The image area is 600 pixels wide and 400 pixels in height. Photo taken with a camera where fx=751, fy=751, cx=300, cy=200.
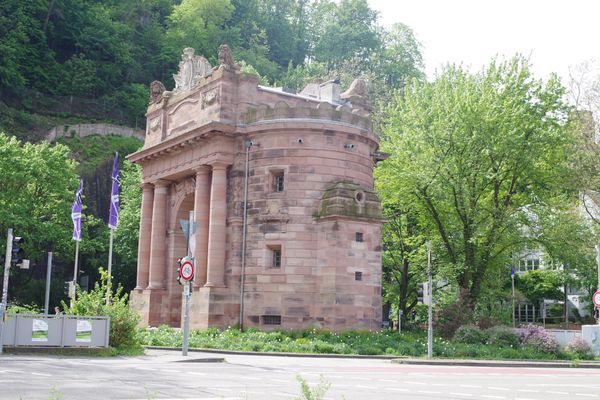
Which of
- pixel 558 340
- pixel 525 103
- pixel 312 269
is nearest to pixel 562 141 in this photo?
pixel 525 103

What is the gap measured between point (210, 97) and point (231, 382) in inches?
977

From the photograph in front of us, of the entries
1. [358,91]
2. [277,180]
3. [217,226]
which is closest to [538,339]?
[277,180]

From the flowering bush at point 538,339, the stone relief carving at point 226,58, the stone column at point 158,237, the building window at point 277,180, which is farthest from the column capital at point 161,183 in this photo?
the flowering bush at point 538,339

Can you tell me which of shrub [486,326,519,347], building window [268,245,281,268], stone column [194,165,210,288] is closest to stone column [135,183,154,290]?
stone column [194,165,210,288]

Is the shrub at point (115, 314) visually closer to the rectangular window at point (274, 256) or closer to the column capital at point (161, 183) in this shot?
the rectangular window at point (274, 256)

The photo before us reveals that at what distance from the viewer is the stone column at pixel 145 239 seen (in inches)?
1746

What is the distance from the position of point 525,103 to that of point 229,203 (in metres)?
16.6

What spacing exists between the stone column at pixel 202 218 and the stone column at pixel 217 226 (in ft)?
2.62

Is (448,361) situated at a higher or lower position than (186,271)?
lower

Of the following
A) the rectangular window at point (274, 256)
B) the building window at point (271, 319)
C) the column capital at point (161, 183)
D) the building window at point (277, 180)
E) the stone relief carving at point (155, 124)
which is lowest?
the building window at point (271, 319)

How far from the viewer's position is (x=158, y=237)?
144 ft

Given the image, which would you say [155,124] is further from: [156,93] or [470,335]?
[470,335]

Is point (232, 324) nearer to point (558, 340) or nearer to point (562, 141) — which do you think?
point (558, 340)

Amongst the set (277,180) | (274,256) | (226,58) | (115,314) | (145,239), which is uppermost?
(226,58)
